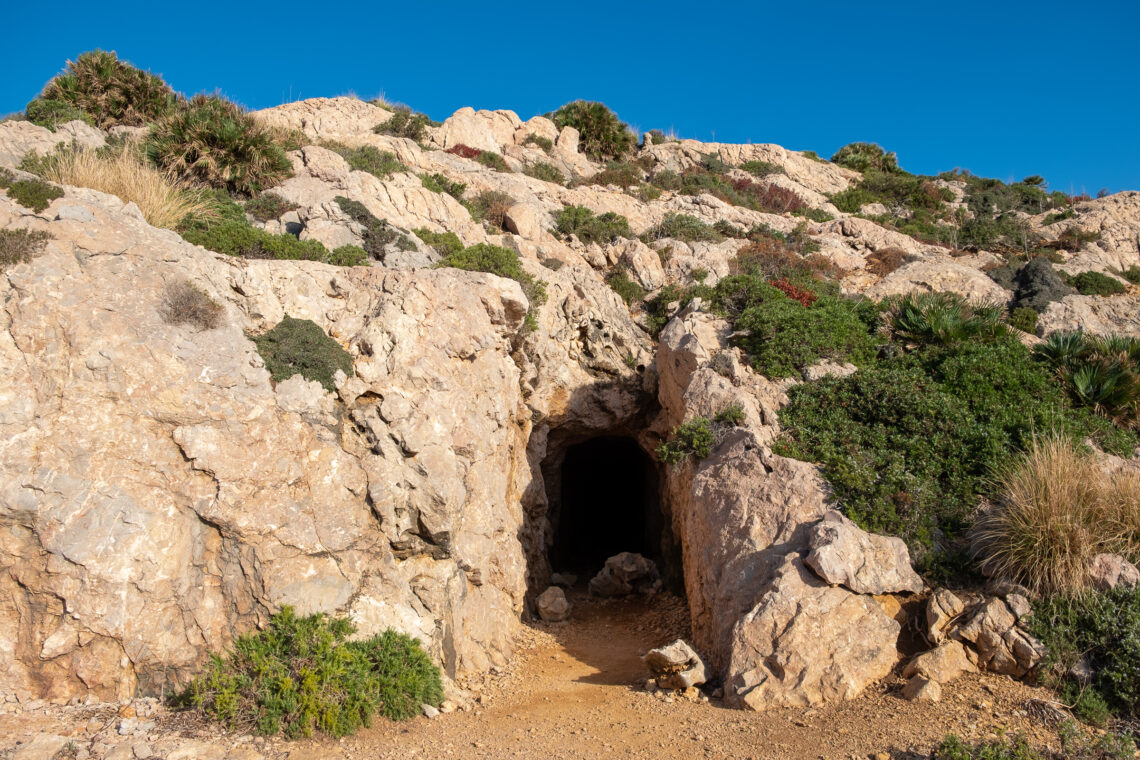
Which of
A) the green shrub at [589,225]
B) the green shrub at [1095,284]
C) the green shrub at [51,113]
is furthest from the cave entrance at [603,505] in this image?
the green shrub at [51,113]

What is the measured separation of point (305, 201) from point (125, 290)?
718cm

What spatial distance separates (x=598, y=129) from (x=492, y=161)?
28.0 feet

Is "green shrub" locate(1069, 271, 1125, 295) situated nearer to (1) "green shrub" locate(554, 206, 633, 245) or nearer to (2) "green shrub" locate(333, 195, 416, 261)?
(1) "green shrub" locate(554, 206, 633, 245)

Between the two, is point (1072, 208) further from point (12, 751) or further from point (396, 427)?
point (12, 751)

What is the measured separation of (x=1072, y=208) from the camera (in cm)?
2602

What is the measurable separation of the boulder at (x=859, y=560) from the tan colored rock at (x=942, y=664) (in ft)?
2.76

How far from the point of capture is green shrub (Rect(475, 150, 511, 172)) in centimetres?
2473

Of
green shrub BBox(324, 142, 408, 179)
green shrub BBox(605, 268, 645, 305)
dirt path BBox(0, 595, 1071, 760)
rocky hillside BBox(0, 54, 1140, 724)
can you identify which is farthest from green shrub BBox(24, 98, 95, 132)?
dirt path BBox(0, 595, 1071, 760)

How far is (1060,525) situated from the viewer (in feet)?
24.6

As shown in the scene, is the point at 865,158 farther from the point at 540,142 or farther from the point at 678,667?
the point at 678,667

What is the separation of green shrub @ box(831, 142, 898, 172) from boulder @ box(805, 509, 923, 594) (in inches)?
1234

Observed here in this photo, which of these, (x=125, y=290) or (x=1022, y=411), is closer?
(x=125, y=290)

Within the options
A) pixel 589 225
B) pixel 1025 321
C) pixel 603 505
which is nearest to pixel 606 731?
pixel 1025 321

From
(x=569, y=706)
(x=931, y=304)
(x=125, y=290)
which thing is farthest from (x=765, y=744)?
(x=931, y=304)
